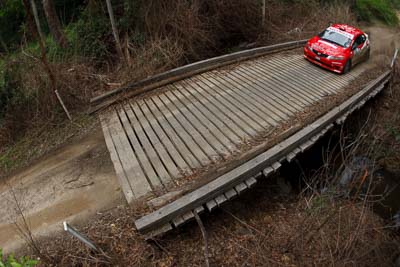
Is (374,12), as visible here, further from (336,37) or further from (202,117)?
(202,117)

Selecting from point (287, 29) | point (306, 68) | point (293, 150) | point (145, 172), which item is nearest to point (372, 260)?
point (293, 150)

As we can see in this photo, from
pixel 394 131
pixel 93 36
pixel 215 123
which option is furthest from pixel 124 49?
pixel 394 131

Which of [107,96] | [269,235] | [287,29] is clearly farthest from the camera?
[287,29]

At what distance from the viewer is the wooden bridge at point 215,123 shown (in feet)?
18.4

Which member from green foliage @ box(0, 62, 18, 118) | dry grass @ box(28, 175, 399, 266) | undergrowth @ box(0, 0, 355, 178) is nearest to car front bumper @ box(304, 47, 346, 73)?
undergrowth @ box(0, 0, 355, 178)

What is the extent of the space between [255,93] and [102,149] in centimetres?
513

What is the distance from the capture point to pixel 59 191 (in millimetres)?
6066

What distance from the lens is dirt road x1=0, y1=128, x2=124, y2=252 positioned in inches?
213

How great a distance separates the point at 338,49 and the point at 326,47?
1.48ft

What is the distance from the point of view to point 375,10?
19.7 m

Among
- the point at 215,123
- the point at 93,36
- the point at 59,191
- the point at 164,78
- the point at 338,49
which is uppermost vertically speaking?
the point at 93,36

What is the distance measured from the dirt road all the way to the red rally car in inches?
353

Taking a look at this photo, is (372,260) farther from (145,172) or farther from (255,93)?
(255,93)

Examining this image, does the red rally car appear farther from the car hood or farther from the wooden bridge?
the wooden bridge
